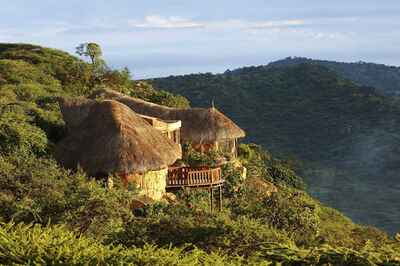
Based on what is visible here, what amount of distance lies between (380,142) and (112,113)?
68251 mm

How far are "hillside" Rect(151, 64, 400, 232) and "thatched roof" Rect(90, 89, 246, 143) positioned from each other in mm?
27442

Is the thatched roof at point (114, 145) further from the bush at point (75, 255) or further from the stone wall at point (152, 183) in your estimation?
the bush at point (75, 255)

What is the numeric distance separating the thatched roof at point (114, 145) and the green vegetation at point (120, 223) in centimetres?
91

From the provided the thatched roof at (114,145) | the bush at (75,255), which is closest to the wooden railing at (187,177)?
the thatched roof at (114,145)

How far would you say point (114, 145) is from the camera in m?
26.5

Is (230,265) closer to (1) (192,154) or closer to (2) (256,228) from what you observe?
(2) (256,228)

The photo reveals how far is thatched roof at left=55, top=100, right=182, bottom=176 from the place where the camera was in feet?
85.7

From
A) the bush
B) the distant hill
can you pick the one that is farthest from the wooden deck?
the distant hill

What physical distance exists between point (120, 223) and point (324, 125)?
274ft

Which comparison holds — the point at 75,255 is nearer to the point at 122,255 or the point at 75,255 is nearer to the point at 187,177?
the point at 122,255

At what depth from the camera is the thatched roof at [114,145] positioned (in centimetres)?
2611

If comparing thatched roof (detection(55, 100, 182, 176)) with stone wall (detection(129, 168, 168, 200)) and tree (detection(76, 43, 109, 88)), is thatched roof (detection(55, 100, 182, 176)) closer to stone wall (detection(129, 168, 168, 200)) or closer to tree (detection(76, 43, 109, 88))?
stone wall (detection(129, 168, 168, 200))

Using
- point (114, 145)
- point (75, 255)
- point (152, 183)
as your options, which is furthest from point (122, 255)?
point (152, 183)

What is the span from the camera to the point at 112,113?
28016mm
